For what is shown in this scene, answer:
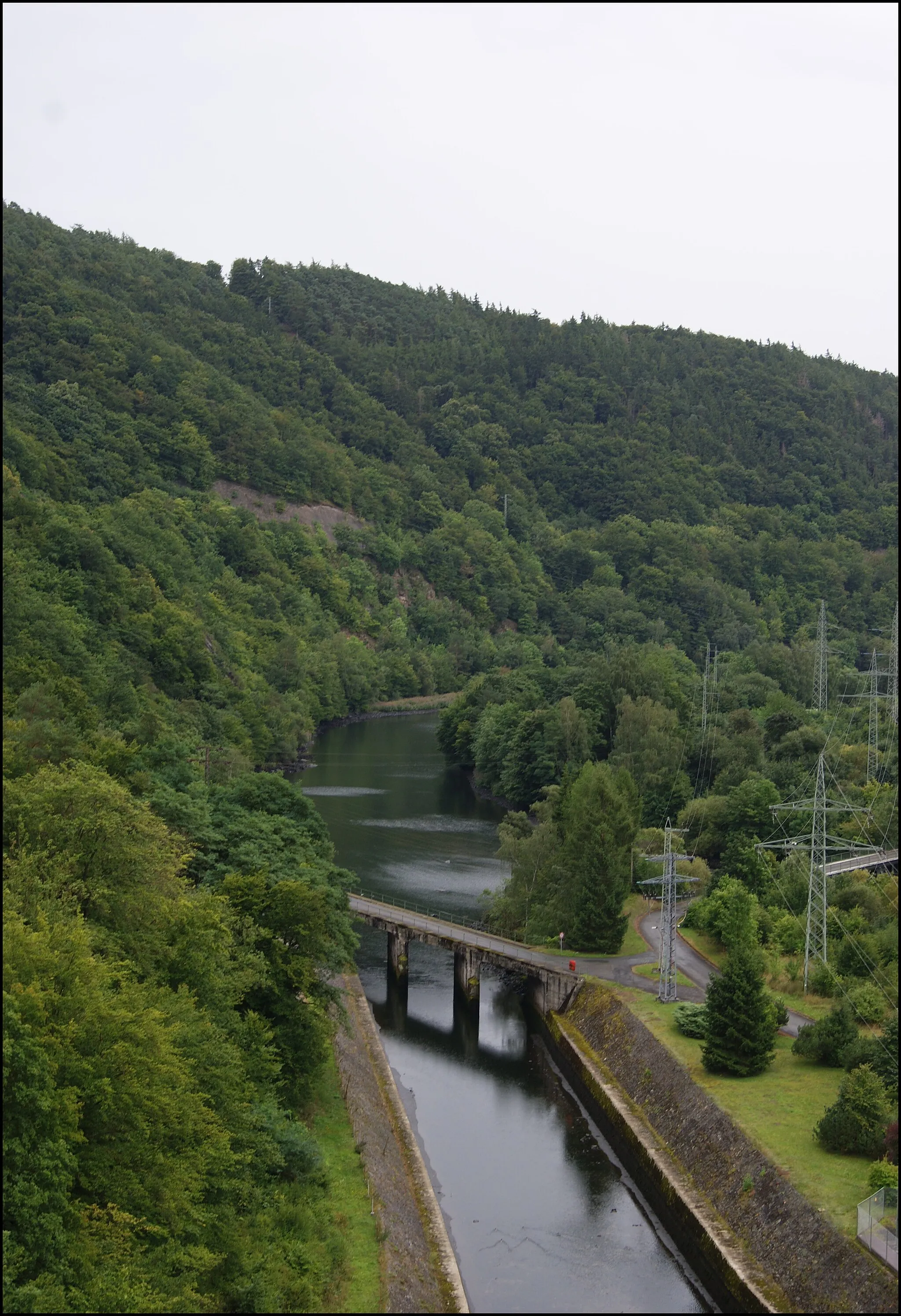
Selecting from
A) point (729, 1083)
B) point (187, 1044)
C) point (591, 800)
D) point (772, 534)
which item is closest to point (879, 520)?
point (772, 534)

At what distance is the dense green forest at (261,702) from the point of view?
78.5 ft

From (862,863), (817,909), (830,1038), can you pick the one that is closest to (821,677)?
(862,863)

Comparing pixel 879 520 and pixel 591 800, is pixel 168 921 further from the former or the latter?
pixel 879 520

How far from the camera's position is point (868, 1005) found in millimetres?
36719

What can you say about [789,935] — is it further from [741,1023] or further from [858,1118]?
[858,1118]

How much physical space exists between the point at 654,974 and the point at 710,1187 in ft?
41.6

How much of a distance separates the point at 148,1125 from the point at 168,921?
7518 mm

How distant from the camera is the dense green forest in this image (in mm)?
23938

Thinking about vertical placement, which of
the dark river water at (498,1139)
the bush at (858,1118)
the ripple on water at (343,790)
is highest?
the ripple on water at (343,790)

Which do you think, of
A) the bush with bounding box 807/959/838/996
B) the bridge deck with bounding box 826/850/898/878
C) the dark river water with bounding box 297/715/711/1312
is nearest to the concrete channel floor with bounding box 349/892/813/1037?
the bush with bounding box 807/959/838/996

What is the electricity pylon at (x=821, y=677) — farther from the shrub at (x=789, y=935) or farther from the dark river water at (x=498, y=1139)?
the shrub at (x=789, y=935)

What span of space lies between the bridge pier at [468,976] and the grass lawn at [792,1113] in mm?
8542

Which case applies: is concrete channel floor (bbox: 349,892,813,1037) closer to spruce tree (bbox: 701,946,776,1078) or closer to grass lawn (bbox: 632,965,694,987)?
grass lawn (bbox: 632,965,694,987)

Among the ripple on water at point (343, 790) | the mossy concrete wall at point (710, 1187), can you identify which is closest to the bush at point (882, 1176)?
the mossy concrete wall at point (710, 1187)
